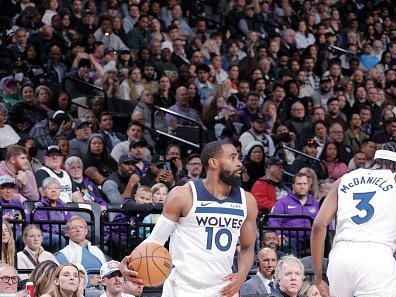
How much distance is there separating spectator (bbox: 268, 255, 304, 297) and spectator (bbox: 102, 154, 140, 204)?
4.38m

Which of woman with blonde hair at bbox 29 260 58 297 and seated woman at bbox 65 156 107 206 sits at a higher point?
seated woman at bbox 65 156 107 206

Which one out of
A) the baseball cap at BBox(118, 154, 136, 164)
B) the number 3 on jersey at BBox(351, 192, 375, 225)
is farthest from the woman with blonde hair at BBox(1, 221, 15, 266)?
the number 3 on jersey at BBox(351, 192, 375, 225)

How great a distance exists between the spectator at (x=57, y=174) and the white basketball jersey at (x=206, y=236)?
5.76 metres

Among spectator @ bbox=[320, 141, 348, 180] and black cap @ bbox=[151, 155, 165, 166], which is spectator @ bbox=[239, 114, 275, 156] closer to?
spectator @ bbox=[320, 141, 348, 180]

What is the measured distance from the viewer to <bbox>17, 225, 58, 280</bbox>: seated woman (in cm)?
1261

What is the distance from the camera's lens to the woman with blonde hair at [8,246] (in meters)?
12.4

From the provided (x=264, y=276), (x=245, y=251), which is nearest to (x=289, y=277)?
(x=264, y=276)

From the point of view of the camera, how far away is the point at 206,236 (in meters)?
8.90

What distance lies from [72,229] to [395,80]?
39.7ft

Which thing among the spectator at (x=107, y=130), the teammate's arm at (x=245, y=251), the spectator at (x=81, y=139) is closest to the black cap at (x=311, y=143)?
the spectator at (x=107, y=130)

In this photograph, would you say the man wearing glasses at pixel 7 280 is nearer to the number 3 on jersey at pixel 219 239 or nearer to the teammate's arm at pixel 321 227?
the number 3 on jersey at pixel 219 239

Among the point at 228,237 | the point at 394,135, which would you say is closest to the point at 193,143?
the point at 394,135

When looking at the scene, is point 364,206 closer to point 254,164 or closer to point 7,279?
point 7,279

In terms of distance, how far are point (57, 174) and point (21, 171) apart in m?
0.70
